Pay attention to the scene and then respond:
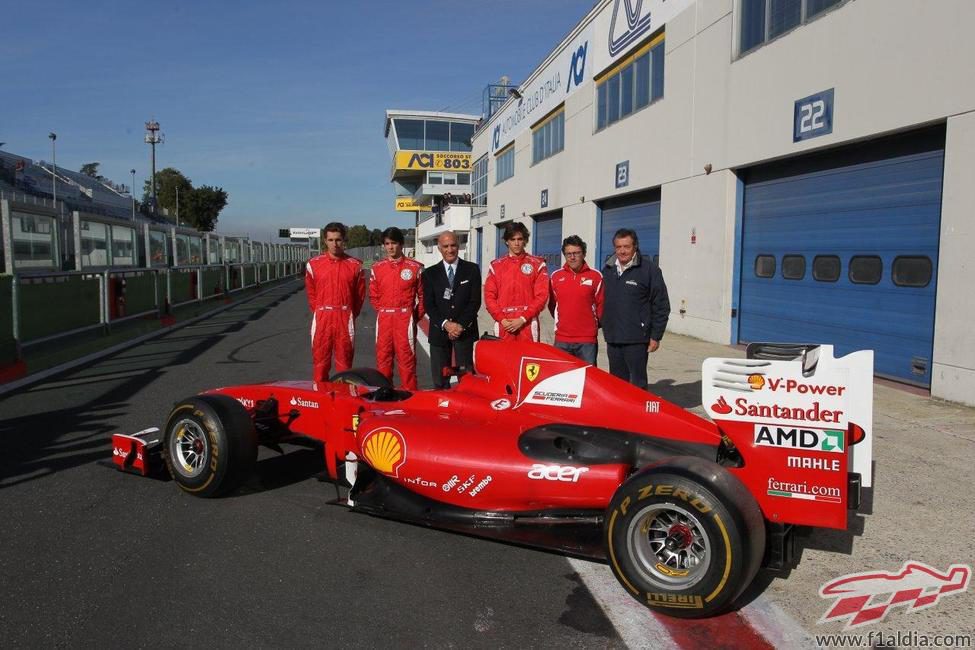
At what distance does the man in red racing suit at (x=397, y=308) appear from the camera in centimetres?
659

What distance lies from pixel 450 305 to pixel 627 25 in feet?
39.0

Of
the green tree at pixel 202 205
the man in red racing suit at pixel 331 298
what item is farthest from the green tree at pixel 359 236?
the man in red racing suit at pixel 331 298

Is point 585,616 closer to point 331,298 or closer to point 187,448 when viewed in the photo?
point 187,448

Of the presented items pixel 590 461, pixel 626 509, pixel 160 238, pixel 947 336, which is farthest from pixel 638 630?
pixel 160 238

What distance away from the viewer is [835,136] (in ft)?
29.7

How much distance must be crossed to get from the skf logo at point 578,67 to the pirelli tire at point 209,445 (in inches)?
647

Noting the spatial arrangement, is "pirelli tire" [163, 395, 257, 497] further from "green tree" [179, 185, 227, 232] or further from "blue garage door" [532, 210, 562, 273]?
"green tree" [179, 185, 227, 232]

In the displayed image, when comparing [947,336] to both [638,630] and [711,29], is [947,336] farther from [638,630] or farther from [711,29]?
[711,29]

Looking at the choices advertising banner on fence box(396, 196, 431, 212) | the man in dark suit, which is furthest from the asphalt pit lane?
advertising banner on fence box(396, 196, 431, 212)

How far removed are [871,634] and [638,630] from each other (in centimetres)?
97

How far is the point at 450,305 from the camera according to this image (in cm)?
636

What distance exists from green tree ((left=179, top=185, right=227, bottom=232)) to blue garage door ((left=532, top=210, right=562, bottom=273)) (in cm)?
6988

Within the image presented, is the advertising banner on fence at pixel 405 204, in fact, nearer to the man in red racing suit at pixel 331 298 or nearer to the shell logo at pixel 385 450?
the man in red racing suit at pixel 331 298

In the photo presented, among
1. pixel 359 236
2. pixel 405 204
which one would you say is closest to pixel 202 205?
pixel 405 204
